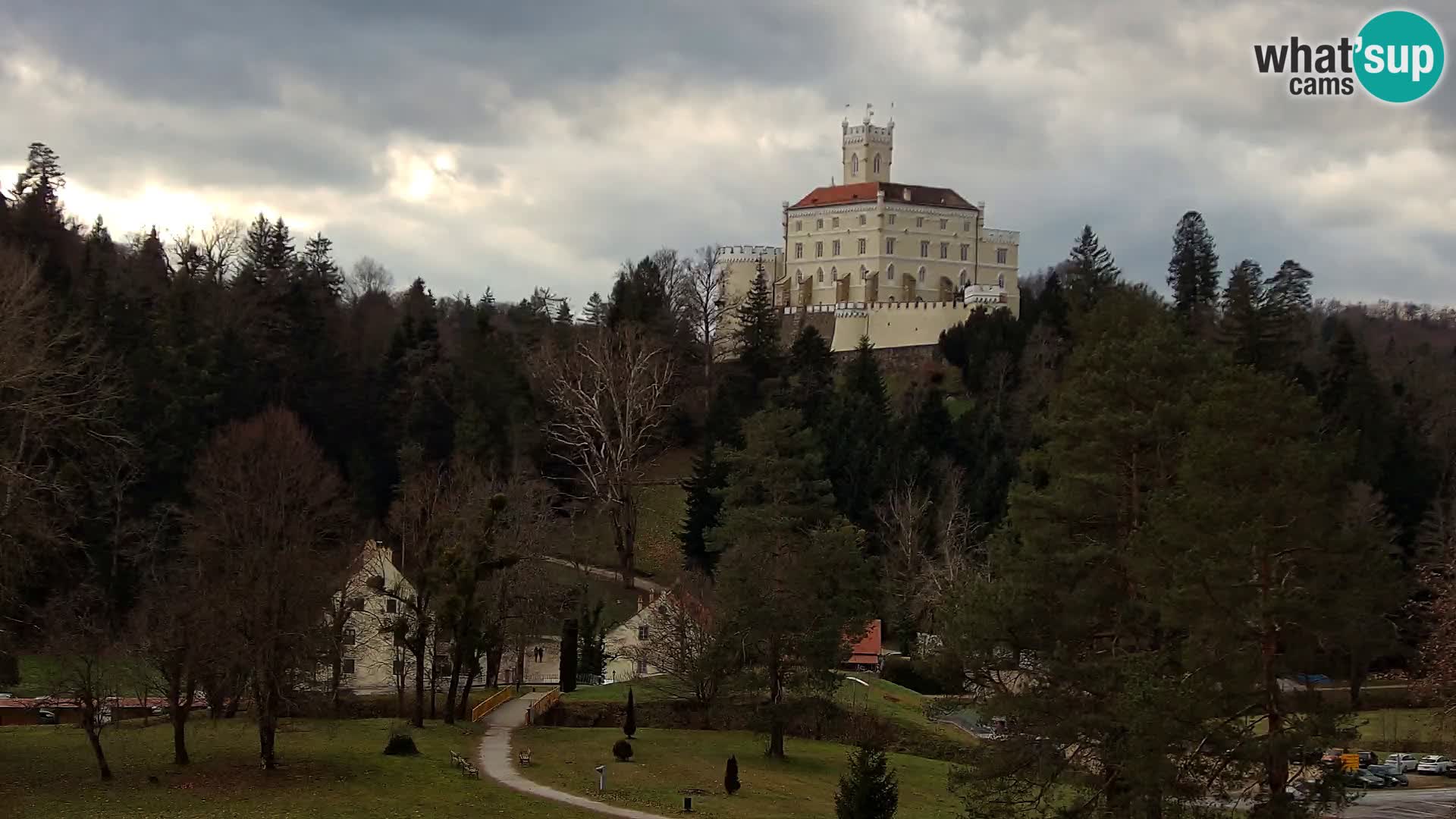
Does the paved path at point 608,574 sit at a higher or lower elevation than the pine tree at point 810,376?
lower

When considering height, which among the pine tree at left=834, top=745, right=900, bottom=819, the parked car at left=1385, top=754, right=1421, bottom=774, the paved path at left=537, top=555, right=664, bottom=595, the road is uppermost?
the paved path at left=537, top=555, right=664, bottom=595

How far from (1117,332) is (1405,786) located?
19.5 m

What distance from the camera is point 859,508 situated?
63875mm

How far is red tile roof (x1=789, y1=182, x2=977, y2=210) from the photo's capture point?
10588 cm

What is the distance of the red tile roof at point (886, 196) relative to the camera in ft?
347

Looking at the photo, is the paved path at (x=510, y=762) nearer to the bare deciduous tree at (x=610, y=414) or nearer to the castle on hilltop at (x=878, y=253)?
the bare deciduous tree at (x=610, y=414)

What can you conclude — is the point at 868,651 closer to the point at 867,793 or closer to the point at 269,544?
the point at 269,544

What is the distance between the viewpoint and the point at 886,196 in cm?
10544

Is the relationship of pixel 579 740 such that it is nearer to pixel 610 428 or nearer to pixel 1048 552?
pixel 1048 552

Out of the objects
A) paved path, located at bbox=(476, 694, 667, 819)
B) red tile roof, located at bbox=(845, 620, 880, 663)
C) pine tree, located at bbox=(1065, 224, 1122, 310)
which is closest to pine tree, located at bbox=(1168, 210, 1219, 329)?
pine tree, located at bbox=(1065, 224, 1122, 310)

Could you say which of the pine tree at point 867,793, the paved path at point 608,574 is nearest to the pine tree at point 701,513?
the paved path at point 608,574

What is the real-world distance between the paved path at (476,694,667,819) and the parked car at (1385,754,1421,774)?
24339 millimetres

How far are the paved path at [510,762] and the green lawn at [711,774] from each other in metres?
0.46

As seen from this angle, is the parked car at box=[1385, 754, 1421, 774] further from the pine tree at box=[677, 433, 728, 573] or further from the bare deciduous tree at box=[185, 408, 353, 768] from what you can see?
the bare deciduous tree at box=[185, 408, 353, 768]
